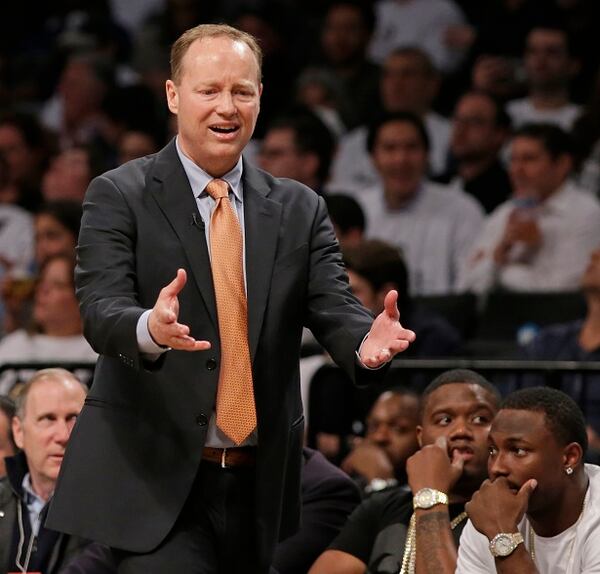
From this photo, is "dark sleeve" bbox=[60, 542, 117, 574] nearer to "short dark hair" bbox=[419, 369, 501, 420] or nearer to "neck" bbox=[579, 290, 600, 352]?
"short dark hair" bbox=[419, 369, 501, 420]

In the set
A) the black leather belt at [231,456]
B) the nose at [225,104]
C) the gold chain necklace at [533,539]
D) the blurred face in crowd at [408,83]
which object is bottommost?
the gold chain necklace at [533,539]

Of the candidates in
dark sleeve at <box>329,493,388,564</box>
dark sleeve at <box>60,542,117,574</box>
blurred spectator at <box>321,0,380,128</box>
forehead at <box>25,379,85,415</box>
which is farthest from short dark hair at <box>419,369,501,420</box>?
blurred spectator at <box>321,0,380,128</box>

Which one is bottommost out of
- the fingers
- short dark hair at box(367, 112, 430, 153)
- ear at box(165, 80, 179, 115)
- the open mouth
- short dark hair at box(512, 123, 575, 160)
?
the fingers

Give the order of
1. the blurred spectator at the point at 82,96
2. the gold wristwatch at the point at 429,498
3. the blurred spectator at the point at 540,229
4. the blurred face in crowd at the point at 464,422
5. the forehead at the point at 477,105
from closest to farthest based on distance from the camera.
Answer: the gold wristwatch at the point at 429,498
the blurred face in crowd at the point at 464,422
the blurred spectator at the point at 540,229
the forehead at the point at 477,105
the blurred spectator at the point at 82,96

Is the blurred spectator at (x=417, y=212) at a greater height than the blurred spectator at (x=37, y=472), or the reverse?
the blurred spectator at (x=417, y=212)

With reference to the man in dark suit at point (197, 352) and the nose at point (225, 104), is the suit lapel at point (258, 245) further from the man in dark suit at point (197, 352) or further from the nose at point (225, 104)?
the nose at point (225, 104)

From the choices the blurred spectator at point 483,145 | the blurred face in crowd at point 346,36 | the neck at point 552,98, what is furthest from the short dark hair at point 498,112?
the blurred face in crowd at point 346,36

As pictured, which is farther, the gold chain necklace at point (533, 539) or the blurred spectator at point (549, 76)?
the blurred spectator at point (549, 76)

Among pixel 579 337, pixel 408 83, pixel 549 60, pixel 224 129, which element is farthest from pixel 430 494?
pixel 408 83

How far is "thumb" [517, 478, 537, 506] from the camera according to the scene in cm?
364

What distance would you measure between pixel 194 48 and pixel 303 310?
0.63m

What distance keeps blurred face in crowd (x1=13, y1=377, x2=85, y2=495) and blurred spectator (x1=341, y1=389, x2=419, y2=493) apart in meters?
1.21

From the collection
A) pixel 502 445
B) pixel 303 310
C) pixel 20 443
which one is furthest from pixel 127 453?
pixel 20 443

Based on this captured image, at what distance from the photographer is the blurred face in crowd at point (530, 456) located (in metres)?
3.71
